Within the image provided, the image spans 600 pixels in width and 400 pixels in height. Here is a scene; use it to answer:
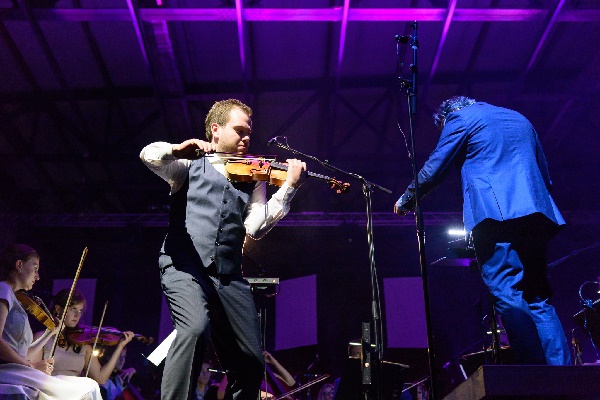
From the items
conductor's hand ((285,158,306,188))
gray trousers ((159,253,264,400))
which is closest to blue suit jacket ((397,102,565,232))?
conductor's hand ((285,158,306,188))

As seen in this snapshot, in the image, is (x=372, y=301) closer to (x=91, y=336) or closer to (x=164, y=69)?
(x=91, y=336)

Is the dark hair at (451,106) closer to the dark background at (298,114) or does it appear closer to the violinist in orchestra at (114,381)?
the dark background at (298,114)

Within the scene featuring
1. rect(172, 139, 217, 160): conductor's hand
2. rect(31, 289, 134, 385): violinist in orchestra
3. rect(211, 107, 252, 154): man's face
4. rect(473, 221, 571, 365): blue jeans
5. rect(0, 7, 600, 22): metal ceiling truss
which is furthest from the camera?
rect(0, 7, 600, 22): metal ceiling truss

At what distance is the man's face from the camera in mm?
2930

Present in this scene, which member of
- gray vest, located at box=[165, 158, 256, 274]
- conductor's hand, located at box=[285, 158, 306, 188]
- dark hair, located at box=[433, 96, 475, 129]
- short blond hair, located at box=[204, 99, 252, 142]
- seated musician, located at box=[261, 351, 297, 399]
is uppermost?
dark hair, located at box=[433, 96, 475, 129]

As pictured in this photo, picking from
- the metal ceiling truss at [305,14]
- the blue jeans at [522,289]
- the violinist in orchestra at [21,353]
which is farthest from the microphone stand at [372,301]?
the metal ceiling truss at [305,14]

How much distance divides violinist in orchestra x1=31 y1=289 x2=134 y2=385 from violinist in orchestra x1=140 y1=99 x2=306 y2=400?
10.9ft

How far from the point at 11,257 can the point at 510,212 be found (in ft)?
11.4

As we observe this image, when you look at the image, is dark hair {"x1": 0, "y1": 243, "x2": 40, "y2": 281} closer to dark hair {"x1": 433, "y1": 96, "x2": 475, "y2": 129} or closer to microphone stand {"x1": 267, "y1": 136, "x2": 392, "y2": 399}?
microphone stand {"x1": 267, "y1": 136, "x2": 392, "y2": 399}

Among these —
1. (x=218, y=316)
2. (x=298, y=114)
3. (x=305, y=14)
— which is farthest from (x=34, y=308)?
(x=298, y=114)

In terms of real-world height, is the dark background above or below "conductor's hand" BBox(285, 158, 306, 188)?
above

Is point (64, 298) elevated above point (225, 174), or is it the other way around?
point (225, 174)

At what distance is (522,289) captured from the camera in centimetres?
292

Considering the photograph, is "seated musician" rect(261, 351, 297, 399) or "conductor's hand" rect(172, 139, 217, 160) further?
"seated musician" rect(261, 351, 297, 399)
